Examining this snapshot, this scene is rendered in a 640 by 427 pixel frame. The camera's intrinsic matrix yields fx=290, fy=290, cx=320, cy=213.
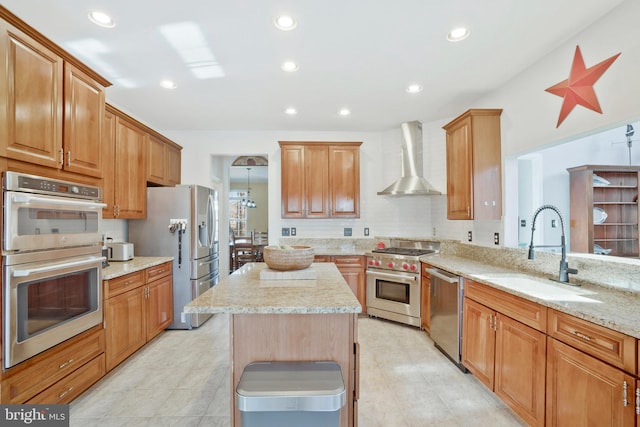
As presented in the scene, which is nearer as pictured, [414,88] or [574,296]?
[574,296]

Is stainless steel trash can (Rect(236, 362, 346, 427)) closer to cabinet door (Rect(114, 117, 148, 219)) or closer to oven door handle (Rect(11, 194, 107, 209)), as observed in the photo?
oven door handle (Rect(11, 194, 107, 209))

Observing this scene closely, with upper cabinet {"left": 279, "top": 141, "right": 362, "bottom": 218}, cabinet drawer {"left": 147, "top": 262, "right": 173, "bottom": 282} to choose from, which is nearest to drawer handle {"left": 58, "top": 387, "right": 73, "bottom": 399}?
cabinet drawer {"left": 147, "top": 262, "right": 173, "bottom": 282}

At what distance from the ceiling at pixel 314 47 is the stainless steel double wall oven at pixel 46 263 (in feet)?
3.73

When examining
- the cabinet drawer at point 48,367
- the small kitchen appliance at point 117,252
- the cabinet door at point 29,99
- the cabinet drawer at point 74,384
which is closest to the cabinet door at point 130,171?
the small kitchen appliance at point 117,252

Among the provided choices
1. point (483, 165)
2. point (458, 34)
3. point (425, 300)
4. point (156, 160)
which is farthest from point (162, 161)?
point (483, 165)

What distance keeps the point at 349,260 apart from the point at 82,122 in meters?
3.09

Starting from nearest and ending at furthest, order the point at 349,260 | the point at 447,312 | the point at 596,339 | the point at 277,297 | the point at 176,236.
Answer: the point at 596,339, the point at 277,297, the point at 447,312, the point at 176,236, the point at 349,260

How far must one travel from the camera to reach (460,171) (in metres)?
3.07

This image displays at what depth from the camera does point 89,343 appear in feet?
7.06

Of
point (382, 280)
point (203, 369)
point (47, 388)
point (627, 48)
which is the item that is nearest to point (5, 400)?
point (47, 388)

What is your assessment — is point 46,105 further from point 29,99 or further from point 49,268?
point 49,268

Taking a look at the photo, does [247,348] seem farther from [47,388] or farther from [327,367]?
[47,388]

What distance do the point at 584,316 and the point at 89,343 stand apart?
10.2ft

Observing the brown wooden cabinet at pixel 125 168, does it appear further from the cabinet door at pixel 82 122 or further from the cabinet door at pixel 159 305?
the cabinet door at pixel 159 305
